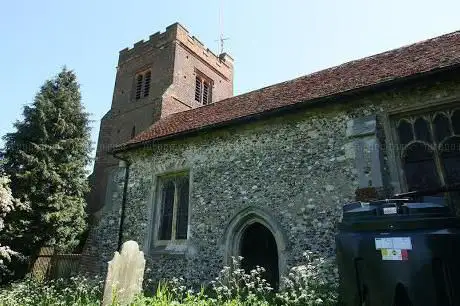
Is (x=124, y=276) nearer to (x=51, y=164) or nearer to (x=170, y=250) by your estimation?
(x=170, y=250)

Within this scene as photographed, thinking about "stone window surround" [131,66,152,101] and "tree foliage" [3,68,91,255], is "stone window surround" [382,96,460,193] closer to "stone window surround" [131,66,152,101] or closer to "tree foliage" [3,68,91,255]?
"tree foliage" [3,68,91,255]

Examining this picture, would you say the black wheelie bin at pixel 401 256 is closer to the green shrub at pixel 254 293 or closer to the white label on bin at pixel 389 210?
the white label on bin at pixel 389 210

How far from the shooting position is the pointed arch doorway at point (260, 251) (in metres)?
9.20

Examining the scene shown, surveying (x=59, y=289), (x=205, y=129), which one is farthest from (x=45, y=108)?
(x=205, y=129)

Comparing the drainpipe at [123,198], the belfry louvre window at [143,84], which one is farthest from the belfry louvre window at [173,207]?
the belfry louvre window at [143,84]

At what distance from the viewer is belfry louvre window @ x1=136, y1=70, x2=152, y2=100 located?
2038 cm

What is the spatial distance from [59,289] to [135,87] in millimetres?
13136

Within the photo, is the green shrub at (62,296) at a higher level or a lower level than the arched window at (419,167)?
lower

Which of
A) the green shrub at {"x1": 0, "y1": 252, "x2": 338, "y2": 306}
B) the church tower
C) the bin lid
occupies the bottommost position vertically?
the green shrub at {"x1": 0, "y1": 252, "x2": 338, "y2": 306}

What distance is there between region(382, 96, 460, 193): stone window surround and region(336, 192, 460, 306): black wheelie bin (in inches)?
157

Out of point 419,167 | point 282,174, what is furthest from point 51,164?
point 419,167

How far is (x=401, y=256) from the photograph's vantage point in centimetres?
322

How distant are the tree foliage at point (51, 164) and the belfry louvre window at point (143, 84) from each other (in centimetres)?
Answer: 340

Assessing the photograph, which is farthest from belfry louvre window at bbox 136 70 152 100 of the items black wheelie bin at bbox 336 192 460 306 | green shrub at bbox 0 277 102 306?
black wheelie bin at bbox 336 192 460 306
